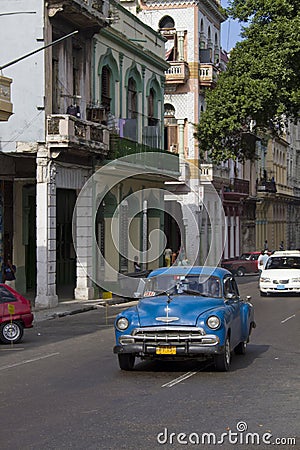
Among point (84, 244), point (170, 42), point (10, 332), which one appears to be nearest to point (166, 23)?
point (170, 42)

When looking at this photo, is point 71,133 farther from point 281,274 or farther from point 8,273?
point 281,274

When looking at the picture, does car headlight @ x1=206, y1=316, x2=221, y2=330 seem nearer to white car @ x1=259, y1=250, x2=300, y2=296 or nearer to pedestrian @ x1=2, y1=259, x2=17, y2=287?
pedestrian @ x1=2, y1=259, x2=17, y2=287

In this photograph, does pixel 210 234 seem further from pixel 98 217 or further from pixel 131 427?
pixel 131 427

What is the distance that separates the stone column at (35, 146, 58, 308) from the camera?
28.2 m

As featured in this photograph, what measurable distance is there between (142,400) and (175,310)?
245 cm

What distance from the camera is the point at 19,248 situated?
31828 millimetres

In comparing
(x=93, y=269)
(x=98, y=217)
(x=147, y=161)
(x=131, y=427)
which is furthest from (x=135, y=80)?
(x=131, y=427)

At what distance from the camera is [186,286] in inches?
567

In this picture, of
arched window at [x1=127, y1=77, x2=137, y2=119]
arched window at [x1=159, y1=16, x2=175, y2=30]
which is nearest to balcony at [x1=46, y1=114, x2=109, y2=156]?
arched window at [x1=127, y1=77, x2=137, y2=119]

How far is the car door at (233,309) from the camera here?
14.1 meters

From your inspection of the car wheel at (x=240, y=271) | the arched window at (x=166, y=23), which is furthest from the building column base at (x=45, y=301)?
the arched window at (x=166, y=23)

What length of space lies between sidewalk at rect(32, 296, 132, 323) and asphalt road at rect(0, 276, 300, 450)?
787cm

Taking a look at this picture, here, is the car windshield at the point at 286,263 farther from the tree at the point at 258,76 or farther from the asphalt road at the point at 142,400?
the asphalt road at the point at 142,400

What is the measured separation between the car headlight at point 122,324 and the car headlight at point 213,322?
123 centimetres
